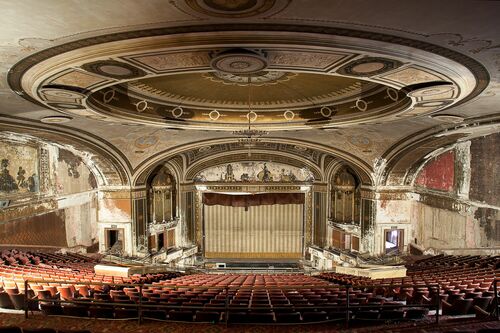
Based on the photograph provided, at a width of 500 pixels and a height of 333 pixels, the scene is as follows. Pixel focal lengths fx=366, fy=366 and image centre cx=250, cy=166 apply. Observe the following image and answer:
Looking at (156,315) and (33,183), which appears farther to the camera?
(33,183)

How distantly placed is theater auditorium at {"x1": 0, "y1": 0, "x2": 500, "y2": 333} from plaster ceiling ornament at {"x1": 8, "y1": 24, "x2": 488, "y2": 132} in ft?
0.14

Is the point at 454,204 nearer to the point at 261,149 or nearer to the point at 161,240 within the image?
the point at 261,149

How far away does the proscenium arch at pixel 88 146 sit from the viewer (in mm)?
10715

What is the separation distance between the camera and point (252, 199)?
20.9 metres

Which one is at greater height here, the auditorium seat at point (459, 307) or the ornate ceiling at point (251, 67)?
the ornate ceiling at point (251, 67)

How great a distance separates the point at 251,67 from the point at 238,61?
38 cm

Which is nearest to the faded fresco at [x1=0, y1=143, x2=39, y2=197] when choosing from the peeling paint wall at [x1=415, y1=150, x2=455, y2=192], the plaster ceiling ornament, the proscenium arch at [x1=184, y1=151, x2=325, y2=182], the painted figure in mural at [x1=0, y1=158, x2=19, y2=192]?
the painted figure in mural at [x1=0, y1=158, x2=19, y2=192]

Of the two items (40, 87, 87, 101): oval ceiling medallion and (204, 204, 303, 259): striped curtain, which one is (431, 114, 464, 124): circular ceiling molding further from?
(204, 204, 303, 259): striped curtain

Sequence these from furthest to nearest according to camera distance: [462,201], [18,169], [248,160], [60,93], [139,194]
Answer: [248,160]
[139,194]
[462,201]
[18,169]
[60,93]

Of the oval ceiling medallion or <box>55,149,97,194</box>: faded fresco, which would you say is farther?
<box>55,149,97,194</box>: faded fresco

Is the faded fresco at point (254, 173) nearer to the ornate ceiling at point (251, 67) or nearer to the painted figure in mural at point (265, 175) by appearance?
the painted figure in mural at point (265, 175)

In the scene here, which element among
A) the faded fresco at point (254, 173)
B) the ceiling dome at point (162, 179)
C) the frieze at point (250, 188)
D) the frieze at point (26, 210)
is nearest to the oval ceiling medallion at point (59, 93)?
the frieze at point (26, 210)

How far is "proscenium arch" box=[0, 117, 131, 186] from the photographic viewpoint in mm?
10715

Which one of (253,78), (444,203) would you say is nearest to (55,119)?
(253,78)
